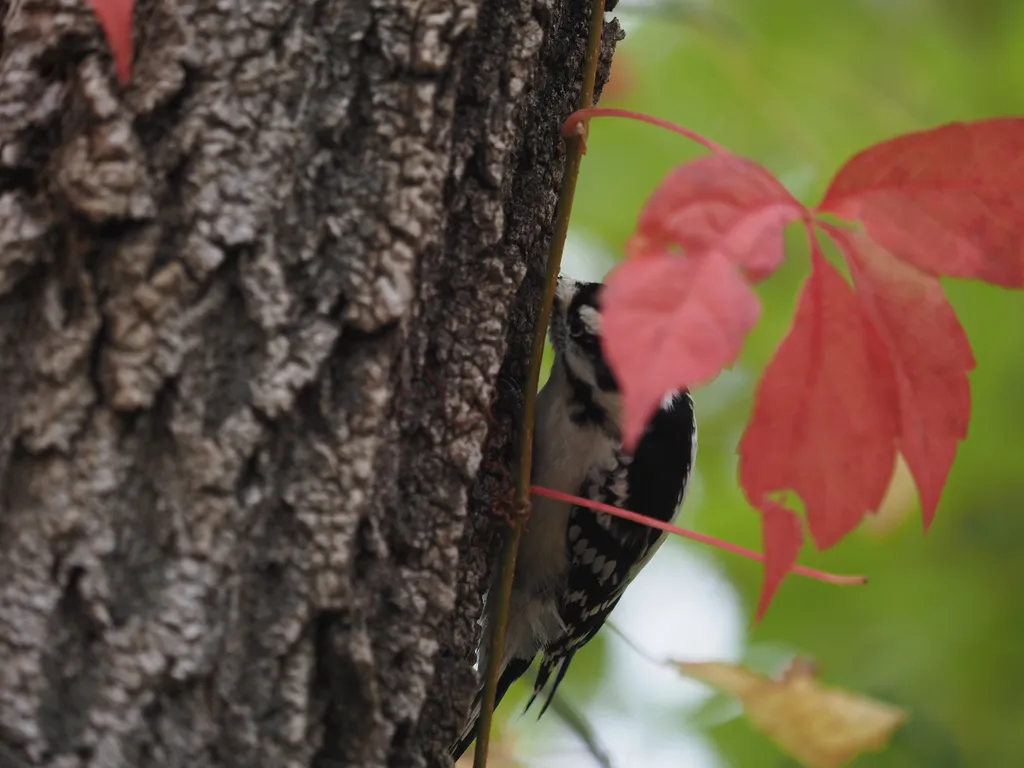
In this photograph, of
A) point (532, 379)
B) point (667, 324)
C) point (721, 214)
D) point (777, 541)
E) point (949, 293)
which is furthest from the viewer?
point (949, 293)

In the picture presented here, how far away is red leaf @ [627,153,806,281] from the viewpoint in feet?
3.19

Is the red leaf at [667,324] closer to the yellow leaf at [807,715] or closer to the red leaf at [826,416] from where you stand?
the red leaf at [826,416]

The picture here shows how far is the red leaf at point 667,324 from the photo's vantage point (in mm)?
852

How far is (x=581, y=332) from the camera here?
2.30 meters

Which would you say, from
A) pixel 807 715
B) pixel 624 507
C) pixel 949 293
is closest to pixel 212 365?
pixel 807 715

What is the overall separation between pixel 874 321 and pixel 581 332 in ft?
3.81

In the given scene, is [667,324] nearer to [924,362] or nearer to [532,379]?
[924,362]

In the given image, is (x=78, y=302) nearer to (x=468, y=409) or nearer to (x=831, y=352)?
(x=468, y=409)

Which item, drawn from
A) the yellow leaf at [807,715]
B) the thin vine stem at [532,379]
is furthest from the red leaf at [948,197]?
the yellow leaf at [807,715]

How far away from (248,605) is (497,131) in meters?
0.67

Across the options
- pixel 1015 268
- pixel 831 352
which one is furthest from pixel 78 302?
pixel 1015 268

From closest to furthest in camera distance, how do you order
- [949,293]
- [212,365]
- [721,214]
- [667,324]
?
[667,324] < [721,214] < [212,365] < [949,293]

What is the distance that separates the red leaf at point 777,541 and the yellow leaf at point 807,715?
28.3 inches

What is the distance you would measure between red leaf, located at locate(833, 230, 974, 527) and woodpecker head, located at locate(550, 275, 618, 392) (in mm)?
1112
